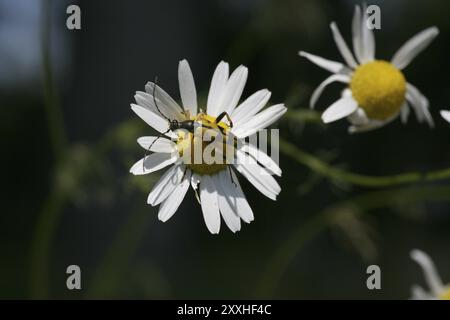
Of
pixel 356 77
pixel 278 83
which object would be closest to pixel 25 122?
pixel 278 83

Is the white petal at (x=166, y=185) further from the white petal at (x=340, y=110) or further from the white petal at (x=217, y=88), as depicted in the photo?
the white petal at (x=340, y=110)

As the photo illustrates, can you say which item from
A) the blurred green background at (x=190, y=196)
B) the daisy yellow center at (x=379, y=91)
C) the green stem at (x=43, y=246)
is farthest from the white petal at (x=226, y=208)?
the blurred green background at (x=190, y=196)

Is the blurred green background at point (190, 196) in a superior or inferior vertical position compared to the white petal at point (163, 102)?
superior

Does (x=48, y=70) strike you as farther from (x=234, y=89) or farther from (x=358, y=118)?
(x=358, y=118)

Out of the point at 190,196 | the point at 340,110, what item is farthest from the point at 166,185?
the point at 190,196

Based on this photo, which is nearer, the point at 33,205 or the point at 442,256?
the point at 442,256

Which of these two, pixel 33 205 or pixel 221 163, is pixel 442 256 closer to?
pixel 33 205

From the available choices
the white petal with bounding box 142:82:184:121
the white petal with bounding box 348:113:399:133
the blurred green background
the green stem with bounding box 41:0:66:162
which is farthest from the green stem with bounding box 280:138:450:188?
the blurred green background
